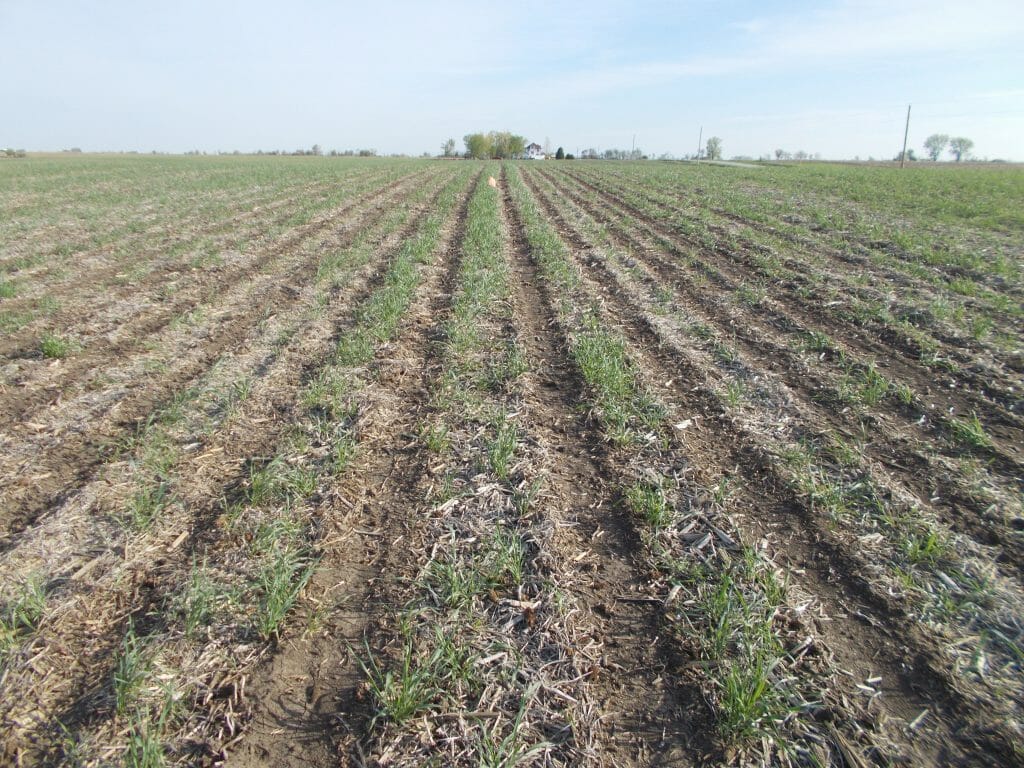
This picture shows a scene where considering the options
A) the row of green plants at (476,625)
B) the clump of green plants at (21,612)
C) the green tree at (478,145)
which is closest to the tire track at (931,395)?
the row of green plants at (476,625)

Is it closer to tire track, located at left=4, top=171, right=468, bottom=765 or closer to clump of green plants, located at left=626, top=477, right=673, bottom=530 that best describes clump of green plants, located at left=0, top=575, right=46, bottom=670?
tire track, located at left=4, top=171, right=468, bottom=765

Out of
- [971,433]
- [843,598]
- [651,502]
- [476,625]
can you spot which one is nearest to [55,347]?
[476,625]

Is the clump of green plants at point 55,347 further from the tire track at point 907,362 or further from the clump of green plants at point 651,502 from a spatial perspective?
the tire track at point 907,362

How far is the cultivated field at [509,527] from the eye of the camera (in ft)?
8.41

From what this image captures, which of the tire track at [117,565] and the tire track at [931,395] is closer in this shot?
the tire track at [117,565]

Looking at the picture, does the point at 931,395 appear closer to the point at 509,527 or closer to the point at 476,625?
the point at 509,527

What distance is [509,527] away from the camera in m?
3.92

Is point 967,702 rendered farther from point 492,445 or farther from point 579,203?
point 579,203

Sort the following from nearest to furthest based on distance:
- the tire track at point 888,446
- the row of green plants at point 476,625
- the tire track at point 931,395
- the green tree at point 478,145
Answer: the row of green plants at point 476,625 → the tire track at point 888,446 → the tire track at point 931,395 → the green tree at point 478,145

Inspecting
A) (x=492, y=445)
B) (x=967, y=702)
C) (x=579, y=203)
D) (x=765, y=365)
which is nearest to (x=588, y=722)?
(x=967, y=702)

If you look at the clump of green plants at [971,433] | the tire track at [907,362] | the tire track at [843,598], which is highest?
the tire track at [907,362]

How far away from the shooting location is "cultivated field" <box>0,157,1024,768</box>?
256cm

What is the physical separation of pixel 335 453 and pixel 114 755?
8.22 ft

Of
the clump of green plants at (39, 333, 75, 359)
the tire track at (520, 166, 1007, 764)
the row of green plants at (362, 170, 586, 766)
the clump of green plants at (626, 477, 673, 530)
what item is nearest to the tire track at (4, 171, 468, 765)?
the row of green plants at (362, 170, 586, 766)
